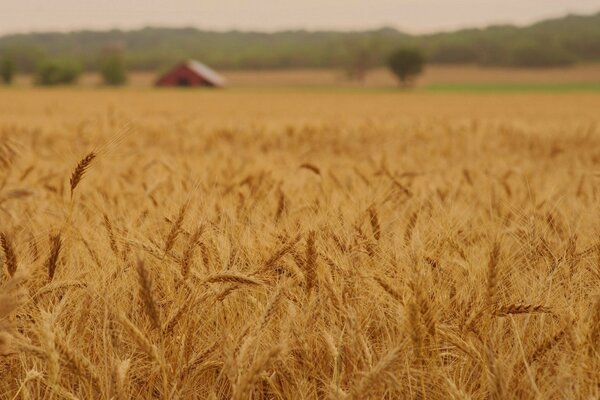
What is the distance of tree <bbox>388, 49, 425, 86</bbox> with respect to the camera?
199 feet

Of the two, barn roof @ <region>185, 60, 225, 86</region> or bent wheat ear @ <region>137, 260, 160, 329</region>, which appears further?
barn roof @ <region>185, 60, 225, 86</region>

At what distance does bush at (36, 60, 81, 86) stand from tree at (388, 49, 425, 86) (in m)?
31.7

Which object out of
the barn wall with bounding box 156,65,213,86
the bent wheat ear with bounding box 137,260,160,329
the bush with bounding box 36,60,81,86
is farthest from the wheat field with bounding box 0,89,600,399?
the bush with bounding box 36,60,81,86

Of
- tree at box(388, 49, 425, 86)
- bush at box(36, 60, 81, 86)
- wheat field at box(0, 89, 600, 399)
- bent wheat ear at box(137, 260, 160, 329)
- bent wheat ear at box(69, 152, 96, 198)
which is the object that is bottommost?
bush at box(36, 60, 81, 86)

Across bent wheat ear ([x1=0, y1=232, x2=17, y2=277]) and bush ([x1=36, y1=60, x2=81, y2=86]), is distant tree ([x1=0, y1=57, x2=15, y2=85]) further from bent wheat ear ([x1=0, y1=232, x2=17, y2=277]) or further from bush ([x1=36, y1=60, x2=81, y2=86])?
bent wheat ear ([x1=0, y1=232, x2=17, y2=277])

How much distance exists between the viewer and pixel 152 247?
4.73 feet

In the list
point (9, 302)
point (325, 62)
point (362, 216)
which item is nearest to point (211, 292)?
point (9, 302)

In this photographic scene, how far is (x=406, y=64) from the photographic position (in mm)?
60531

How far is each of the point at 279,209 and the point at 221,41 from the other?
179m

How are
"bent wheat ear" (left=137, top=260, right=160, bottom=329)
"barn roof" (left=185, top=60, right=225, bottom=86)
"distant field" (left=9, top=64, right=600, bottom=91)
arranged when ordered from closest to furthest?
1. "bent wheat ear" (left=137, top=260, right=160, bottom=329)
2. "barn roof" (left=185, top=60, right=225, bottom=86)
3. "distant field" (left=9, top=64, right=600, bottom=91)

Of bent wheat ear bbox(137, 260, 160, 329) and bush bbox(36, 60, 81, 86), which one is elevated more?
bent wheat ear bbox(137, 260, 160, 329)

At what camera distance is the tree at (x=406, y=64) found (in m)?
60.5

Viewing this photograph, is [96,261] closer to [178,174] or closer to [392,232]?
[392,232]

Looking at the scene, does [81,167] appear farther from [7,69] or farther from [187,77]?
[7,69]
